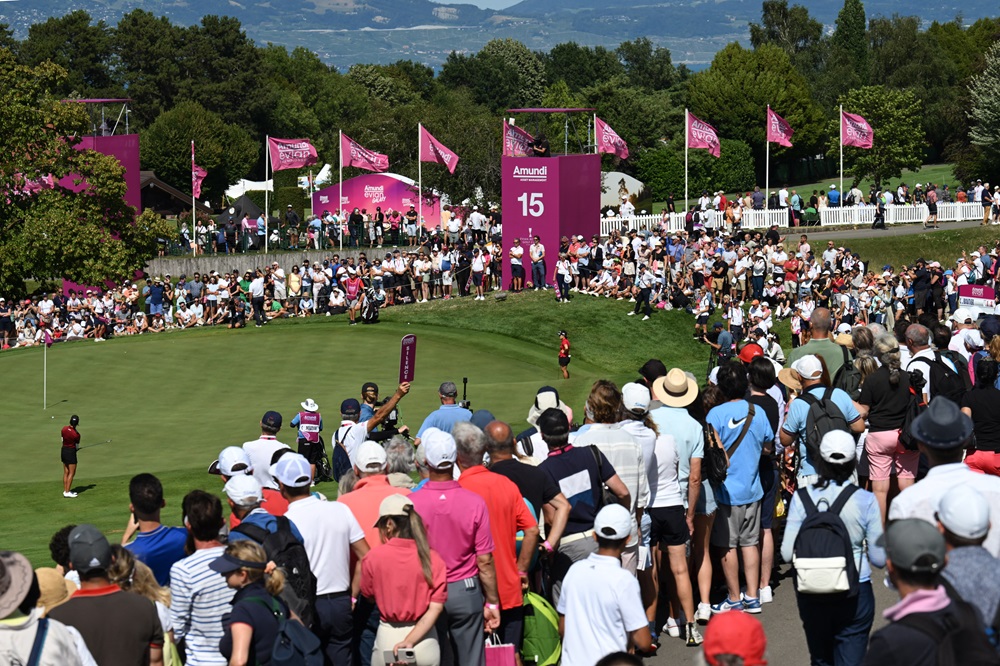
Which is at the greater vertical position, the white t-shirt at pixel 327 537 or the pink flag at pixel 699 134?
the pink flag at pixel 699 134

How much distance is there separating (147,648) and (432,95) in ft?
473

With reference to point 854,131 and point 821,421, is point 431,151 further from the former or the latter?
point 821,421

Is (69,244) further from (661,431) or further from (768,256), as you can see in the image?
(661,431)

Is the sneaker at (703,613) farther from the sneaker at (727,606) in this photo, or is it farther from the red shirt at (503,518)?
the red shirt at (503,518)

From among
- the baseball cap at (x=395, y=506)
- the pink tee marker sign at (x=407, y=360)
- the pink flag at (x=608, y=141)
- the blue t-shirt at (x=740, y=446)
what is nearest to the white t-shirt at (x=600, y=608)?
the baseball cap at (x=395, y=506)

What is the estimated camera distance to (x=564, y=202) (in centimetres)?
3756

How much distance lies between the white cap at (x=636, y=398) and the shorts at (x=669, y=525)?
84 cm

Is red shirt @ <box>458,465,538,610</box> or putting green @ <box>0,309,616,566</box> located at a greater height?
red shirt @ <box>458,465,538,610</box>

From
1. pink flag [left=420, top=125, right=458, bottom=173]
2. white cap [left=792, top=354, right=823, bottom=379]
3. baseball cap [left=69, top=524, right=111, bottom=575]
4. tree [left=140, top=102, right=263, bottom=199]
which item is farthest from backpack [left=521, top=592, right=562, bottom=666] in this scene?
tree [left=140, top=102, right=263, bottom=199]

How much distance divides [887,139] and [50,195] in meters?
58.4

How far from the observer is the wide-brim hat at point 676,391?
10.9m

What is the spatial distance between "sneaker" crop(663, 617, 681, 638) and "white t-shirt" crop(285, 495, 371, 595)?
2.94 m

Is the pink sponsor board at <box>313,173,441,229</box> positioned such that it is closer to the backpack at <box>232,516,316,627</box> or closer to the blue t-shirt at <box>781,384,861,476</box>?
the blue t-shirt at <box>781,384,861,476</box>

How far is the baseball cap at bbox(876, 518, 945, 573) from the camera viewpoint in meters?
6.16
